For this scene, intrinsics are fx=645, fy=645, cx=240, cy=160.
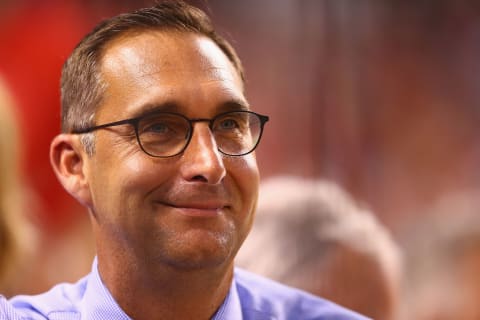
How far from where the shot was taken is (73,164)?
4.31ft

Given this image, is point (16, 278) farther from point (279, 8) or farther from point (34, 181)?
point (279, 8)

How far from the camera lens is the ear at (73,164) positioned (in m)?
1.28

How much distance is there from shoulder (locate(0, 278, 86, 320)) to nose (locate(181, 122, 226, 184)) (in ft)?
1.43

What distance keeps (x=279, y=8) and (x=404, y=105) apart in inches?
16.8

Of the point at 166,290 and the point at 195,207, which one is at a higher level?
the point at 195,207

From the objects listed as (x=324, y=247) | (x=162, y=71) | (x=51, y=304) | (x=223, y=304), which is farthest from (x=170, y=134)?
(x=324, y=247)

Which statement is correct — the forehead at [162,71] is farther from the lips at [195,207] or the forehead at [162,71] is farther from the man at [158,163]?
the lips at [195,207]

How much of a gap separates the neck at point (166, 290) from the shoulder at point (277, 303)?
15 centimetres

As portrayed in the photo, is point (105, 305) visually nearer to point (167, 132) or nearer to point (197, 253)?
point (197, 253)

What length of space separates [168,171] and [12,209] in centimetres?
55

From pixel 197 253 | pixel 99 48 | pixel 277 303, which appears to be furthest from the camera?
pixel 277 303

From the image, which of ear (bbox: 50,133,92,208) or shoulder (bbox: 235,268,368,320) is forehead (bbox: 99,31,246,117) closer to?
ear (bbox: 50,133,92,208)

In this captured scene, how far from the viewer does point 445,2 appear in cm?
178

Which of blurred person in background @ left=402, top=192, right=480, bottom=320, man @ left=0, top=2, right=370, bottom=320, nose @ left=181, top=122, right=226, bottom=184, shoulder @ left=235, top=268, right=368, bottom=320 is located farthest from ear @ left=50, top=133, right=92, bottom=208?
blurred person in background @ left=402, top=192, right=480, bottom=320
